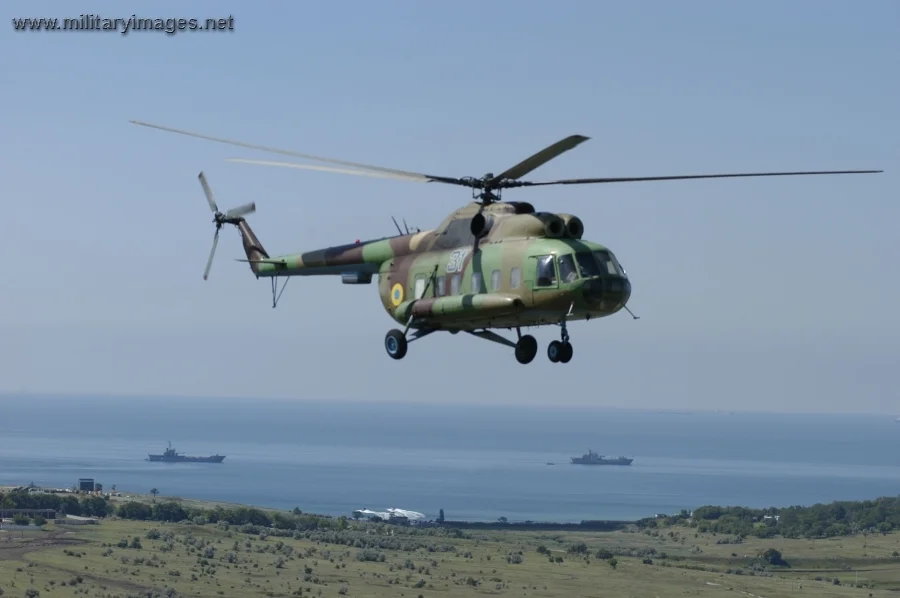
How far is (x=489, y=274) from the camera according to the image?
1038 inches

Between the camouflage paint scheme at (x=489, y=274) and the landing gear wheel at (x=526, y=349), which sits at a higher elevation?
the camouflage paint scheme at (x=489, y=274)

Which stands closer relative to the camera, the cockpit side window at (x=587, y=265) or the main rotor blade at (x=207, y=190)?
the cockpit side window at (x=587, y=265)

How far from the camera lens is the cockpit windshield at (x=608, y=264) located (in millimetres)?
25031

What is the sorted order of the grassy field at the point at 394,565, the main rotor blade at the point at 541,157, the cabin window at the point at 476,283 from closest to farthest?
the main rotor blade at the point at 541,157
the cabin window at the point at 476,283
the grassy field at the point at 394,565

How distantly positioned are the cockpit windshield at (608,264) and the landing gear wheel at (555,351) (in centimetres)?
191

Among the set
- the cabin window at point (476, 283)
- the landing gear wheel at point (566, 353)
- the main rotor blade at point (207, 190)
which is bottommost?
the landing gear wheel at point (566, 353)

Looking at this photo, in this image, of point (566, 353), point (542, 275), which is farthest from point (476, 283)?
point (566, 353)

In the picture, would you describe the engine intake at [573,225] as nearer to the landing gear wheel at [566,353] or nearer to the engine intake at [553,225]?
the engine intake at [553,225]

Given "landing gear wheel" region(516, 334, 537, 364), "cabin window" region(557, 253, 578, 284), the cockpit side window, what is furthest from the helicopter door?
"landing gear wheel" region(516, 334, 537, 364)

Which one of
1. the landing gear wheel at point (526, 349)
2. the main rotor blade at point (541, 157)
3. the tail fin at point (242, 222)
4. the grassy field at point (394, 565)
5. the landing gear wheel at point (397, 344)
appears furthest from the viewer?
the grassy field at point (394, 565)

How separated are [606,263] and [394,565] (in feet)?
323

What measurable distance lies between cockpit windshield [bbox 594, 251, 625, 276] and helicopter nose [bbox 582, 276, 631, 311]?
167mm

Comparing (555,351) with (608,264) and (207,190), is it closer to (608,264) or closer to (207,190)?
(608,264)

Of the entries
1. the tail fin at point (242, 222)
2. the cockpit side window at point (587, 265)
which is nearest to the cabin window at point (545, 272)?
the cockpit side window at point (587, 265)
